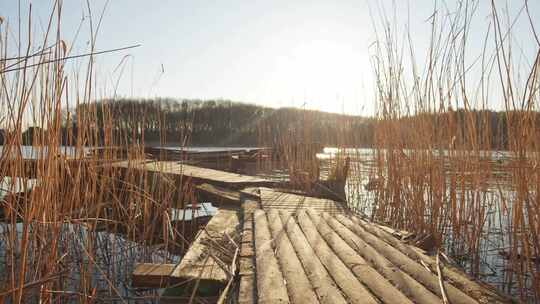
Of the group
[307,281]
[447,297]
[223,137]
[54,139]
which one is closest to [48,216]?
[54,139]

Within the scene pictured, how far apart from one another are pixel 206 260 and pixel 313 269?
553 mm

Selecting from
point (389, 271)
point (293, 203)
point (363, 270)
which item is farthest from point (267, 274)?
point (293, 203)

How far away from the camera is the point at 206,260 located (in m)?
1.63

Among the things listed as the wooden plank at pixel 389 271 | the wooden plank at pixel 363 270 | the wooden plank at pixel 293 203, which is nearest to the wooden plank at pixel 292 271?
the wooden plank at pixel 363 270

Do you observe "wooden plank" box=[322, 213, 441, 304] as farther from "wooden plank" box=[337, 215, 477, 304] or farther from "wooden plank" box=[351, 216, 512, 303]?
"wooden plank" box=[351, 216, 512, 303]

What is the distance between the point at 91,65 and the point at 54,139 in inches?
17.9

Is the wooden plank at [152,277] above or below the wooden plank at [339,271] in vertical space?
below

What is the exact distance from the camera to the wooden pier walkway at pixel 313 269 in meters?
1.18

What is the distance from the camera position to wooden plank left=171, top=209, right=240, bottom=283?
1.44 m

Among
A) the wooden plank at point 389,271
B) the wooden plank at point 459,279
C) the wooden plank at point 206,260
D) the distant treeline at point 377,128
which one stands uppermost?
the distant treeline at point 377,128

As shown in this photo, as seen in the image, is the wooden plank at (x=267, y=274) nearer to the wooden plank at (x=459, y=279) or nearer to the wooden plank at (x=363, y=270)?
the wooden plank at (x=363, y=270)

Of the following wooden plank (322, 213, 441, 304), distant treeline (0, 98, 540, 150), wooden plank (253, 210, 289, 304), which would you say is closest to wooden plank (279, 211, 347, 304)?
wooden plank (253, 210, 289, 304)

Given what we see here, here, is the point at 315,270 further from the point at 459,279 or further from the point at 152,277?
the point at 152,277

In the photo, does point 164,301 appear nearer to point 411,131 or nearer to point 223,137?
point 411,131
